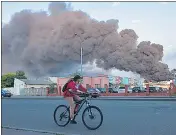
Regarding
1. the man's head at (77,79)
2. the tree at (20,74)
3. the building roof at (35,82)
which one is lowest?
the man's head at (77,79)

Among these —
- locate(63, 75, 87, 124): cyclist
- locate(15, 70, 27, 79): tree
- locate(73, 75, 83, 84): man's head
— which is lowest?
locate(63, 75, 87, 124): cyclist

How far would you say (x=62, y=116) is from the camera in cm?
934

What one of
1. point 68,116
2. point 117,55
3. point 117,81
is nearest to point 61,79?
point 117,81

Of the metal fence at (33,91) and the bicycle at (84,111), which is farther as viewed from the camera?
the metal fence at (33,91)

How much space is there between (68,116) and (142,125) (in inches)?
79.1

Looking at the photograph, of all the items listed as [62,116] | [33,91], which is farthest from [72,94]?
[33,91]

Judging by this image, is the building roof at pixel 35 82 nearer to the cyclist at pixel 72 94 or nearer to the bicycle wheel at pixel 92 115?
the cyclist at pixel 72 94

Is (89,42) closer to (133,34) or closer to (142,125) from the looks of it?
(133,34)

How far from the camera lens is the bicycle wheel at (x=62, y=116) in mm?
9229

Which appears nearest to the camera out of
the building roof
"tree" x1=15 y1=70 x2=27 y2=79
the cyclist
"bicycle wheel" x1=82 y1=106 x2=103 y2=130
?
"bicycle wheel" x1=82 y1=106 x2=103 y2=130

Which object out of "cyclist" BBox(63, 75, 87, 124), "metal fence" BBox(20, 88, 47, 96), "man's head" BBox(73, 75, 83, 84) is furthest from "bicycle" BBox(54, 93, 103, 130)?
"metal fence" BBox(20, 88, 47, 96)

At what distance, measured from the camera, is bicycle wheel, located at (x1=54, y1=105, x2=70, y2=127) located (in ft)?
30.3

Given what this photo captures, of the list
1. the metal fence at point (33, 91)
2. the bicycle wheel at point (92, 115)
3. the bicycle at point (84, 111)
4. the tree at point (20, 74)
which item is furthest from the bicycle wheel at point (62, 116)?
the tree at point (20, 74)

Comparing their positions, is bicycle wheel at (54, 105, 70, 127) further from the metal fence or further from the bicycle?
the metal fence
